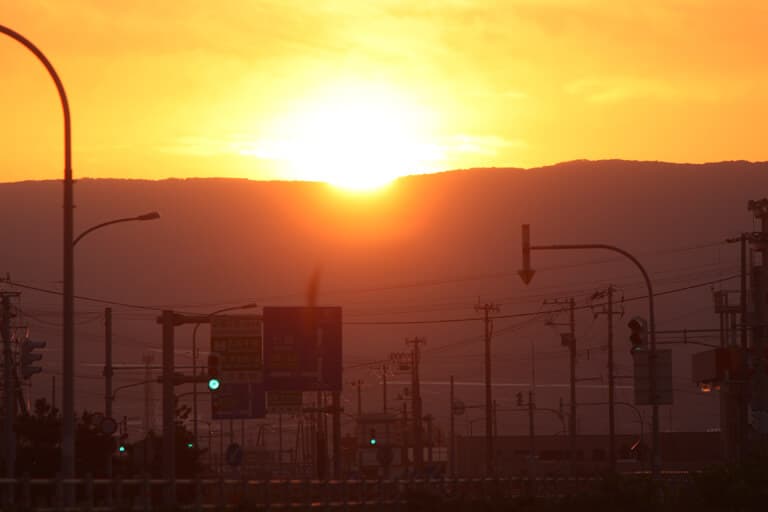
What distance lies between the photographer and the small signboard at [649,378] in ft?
155

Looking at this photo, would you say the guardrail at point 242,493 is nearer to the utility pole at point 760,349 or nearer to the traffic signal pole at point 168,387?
the traffic signal pole at point 168,387

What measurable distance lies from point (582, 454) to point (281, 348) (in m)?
93.2

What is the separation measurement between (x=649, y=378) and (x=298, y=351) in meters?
17.2

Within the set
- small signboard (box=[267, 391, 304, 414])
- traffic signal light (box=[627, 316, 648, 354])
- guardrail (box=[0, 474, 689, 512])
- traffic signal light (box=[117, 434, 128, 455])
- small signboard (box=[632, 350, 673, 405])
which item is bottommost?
traffic signal light (box=[117, 434, 128, 455])

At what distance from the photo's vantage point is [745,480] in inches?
1547

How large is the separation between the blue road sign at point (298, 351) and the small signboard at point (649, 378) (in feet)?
50.7

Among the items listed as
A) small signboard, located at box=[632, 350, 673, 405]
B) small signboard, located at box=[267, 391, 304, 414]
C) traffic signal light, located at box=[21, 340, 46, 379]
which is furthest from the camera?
small signboard, located at box=[267, 391, 304, 414]

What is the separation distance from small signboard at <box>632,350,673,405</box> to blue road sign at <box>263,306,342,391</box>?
50.7 ft

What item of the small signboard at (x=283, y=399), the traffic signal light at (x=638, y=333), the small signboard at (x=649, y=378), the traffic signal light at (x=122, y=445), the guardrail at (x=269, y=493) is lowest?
the traffic signal light at (x=122, y=445)

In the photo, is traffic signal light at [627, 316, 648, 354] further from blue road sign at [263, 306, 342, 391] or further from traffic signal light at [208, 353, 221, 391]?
blue road sign at [263, 306, 342, 391]

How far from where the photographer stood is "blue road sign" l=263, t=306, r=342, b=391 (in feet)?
197

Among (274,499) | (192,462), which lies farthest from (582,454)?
(274,499)

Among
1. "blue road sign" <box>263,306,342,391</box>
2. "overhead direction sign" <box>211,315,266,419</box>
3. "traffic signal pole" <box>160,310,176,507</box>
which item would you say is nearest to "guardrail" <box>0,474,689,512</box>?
"traffic signal pole" <box>160,310,176,507</box>

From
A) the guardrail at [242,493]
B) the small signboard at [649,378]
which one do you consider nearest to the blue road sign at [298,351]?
the guardrail at [242,493]
